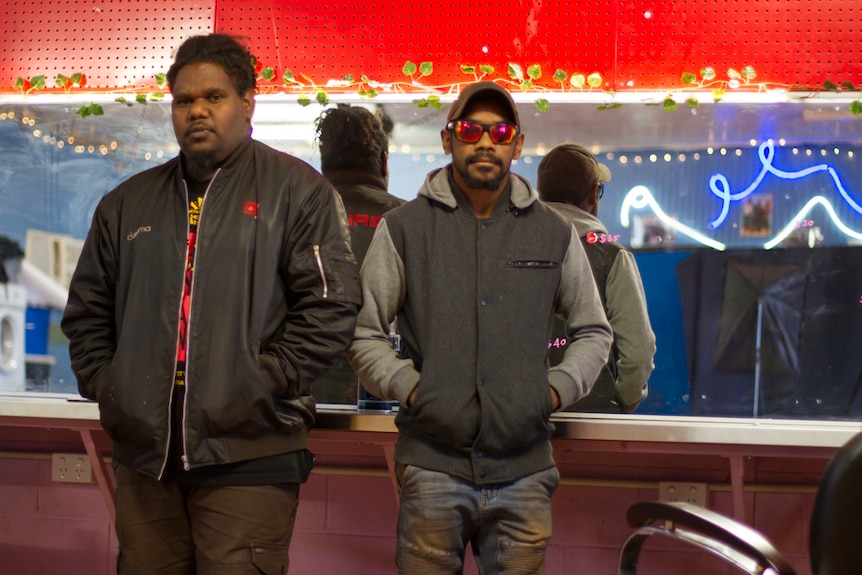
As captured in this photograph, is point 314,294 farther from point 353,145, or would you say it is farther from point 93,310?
point 353,145

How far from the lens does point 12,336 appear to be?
415 cm

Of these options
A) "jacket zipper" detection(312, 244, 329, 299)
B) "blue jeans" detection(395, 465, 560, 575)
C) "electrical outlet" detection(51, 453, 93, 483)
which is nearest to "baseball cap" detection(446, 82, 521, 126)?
"jacket zipper" detection(312, 244, 329, 299)

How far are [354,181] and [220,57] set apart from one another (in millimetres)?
970

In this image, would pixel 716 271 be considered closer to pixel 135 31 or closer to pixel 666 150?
pixel 666 150

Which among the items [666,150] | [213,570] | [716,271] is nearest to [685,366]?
[716,271]

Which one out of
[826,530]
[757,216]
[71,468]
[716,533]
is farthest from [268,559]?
[757,216]

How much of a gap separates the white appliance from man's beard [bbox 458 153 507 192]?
8.94 feet

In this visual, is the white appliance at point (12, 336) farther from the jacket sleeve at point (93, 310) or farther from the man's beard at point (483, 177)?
the man's beard at point (483, 177)

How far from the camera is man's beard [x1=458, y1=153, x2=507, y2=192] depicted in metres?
2.19

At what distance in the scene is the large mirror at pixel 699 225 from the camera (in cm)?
400

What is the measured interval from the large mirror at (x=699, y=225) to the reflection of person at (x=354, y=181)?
2.32 ft

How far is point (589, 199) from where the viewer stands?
2.97 m

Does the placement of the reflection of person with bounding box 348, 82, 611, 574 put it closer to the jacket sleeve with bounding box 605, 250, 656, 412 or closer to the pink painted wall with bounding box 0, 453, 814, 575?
the jacket sleeve with bounding box 605, 250, 656, 412

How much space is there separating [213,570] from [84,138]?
2832 mm
